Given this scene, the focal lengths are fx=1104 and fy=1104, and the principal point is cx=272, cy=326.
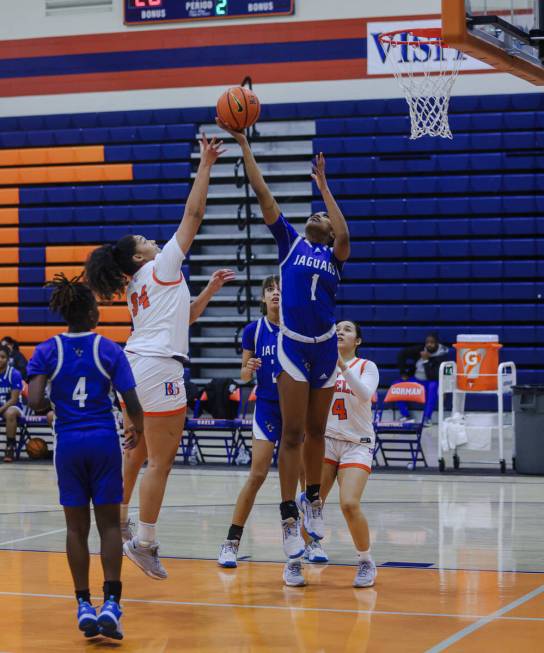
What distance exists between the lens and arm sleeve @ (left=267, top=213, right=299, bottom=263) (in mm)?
5754

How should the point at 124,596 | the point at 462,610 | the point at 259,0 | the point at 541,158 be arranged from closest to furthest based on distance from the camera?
the point at 462,610, the point at 124,596, the point at 541,158, the point at 259,0

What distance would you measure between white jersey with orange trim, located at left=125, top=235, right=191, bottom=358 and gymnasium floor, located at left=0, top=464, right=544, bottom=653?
126cm

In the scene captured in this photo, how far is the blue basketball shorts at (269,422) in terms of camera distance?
6.40 meters

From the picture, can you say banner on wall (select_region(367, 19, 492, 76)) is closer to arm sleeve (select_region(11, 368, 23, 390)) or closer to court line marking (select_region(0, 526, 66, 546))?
arm sleeve (select_region(11, 368, 23, 390))

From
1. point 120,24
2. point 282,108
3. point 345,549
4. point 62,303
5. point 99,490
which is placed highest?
point 120,24

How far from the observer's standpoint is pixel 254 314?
51.4 ft

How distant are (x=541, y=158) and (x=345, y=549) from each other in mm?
9236

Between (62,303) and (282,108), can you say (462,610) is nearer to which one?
(62,303)

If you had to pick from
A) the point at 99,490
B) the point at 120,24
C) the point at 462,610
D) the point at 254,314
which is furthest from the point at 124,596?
the point at 120,24

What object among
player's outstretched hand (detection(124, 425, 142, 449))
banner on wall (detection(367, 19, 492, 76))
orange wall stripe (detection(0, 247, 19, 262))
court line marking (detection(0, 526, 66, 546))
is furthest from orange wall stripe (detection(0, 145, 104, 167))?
player's outstretched hand (detection(124, 425, 142, 449))

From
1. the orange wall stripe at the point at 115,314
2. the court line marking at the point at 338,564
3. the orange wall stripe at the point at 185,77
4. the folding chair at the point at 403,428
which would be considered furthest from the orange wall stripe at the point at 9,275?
the court line marking at the point at 338,564

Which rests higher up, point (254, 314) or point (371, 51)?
point (371, 51)

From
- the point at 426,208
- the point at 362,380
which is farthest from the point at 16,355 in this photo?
the point at 362,380

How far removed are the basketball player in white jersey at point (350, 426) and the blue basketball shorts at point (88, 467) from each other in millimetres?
1606
